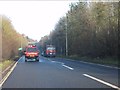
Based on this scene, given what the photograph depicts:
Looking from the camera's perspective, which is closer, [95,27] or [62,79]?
[62,79]

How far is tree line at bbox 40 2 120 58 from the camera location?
4552 centimetres

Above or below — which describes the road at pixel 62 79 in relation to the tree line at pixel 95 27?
below

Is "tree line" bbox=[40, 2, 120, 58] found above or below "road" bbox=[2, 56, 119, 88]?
above

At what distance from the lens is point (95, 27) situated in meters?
55.2

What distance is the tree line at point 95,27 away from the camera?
45519 mm

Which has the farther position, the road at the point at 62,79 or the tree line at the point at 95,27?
the tree line at the point at 95,27

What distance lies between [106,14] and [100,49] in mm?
9462

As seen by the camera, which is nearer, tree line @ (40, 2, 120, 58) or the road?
the road

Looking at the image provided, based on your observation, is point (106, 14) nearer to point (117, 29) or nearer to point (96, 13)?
point (96, 13)

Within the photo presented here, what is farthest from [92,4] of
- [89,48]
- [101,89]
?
[101,89]

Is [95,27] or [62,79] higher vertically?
[95,27]

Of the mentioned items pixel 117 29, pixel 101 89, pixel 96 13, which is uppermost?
pixel 96 13

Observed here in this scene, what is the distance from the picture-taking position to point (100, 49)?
159ft

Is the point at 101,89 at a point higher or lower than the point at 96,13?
lower
